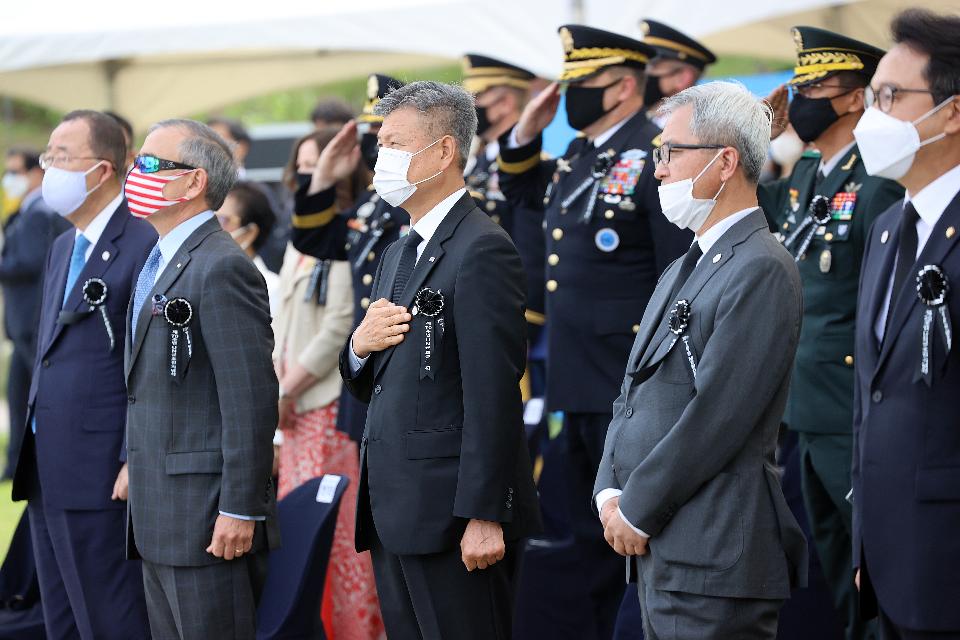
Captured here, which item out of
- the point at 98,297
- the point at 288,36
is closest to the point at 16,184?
the point at 288,36

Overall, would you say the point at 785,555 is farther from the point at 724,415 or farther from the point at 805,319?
the point at 805,319

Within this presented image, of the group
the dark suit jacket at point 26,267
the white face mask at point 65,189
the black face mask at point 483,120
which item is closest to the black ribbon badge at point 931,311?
the white face mask at point 65,189

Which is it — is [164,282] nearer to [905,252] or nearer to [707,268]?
[707,268]

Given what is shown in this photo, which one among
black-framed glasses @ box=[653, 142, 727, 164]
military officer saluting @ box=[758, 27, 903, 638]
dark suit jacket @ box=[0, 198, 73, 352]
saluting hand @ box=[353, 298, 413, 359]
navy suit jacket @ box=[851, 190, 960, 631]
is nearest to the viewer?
navy suit jacket @ box=[851, 190, 960, 631]

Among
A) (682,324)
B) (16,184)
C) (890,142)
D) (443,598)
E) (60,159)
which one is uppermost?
(890,142)

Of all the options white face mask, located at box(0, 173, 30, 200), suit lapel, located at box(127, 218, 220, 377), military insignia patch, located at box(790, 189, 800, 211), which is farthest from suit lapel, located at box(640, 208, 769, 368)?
white face mask, located at box(0, 173, 30, 200)

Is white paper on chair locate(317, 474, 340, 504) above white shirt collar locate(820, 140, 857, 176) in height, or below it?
below

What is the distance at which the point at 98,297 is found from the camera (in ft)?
14.3

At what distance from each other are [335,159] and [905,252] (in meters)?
2.94

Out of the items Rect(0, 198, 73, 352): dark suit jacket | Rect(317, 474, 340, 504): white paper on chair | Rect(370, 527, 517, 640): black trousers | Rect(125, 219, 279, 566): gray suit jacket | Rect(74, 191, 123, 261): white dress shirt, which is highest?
Rect(74, 191, 123, 261): white dress shirt

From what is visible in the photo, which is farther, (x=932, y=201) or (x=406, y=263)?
(x=406, y=263)

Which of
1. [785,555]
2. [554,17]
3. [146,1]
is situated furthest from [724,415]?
[146,1]

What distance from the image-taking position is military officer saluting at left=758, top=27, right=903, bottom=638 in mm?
4195

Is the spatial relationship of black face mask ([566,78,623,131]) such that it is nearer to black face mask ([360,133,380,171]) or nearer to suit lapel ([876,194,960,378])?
black face mask ([360,133,380,171])
